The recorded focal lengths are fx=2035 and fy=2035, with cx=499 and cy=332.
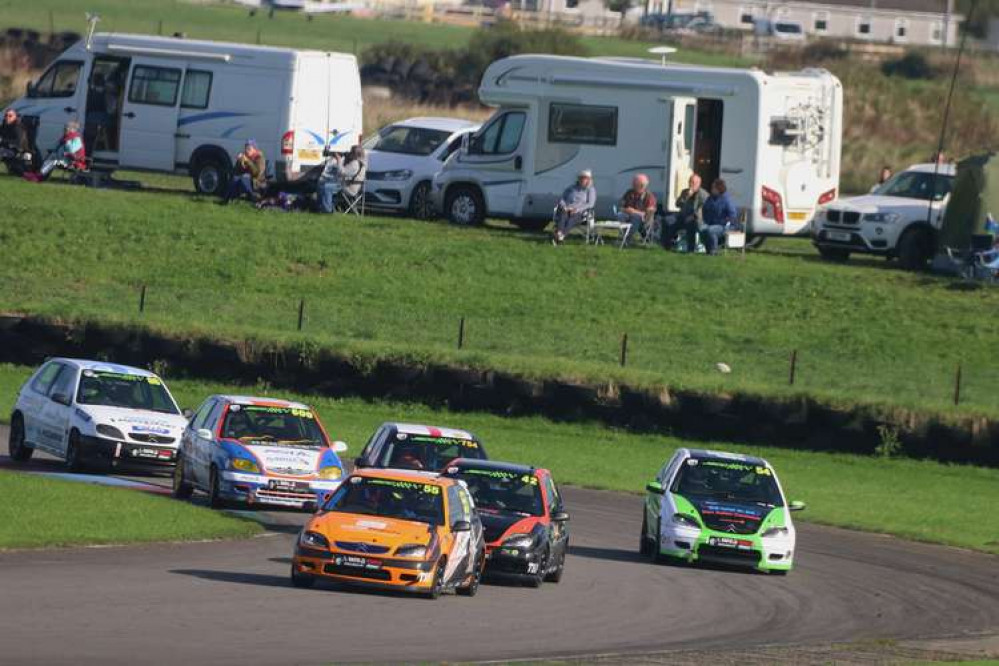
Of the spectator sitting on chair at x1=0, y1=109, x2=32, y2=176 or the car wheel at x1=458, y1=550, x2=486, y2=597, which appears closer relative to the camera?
the car wheel at x1=458, y1=550, x2=486, y2=597

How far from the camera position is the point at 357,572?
17.8 meters

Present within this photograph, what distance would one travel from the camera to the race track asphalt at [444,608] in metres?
14.8

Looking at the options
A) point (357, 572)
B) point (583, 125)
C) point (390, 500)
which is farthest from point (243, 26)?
point (357, 572)

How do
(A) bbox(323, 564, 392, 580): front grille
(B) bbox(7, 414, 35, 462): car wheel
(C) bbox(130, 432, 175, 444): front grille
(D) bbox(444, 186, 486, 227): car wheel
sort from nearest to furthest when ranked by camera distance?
(A) bbox(323, 564, 392, 580): front grille
(C) bbox(130, 432, 175, 444): front grille
(B) bbox(7, 414, 35, 462): car wheel
(D) bbox(444, 186, 486, 227): car wheel

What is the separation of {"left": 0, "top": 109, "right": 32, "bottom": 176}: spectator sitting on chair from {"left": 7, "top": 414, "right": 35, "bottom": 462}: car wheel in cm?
1737

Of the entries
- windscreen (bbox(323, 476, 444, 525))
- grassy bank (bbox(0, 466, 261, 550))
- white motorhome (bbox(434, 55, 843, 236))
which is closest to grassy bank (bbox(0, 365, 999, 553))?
grassy bank (bbox(0, 466, 261, 550))

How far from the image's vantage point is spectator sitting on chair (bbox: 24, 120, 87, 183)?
42.7 metres

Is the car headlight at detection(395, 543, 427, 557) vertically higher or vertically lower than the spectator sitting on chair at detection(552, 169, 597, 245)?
lower

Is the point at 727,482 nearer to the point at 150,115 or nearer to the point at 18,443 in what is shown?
the point at 18,443

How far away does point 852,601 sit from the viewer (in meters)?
20.5

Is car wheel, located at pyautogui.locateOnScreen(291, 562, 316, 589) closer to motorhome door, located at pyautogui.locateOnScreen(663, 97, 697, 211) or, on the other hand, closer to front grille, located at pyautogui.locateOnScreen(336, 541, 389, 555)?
front grille, located at pyautogui.locateOnScreen(336, 541, 389, 555)

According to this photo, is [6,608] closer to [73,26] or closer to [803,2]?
[73,26]

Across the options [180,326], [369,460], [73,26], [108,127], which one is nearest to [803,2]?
[73,26]

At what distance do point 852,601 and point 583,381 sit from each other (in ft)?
39.4
